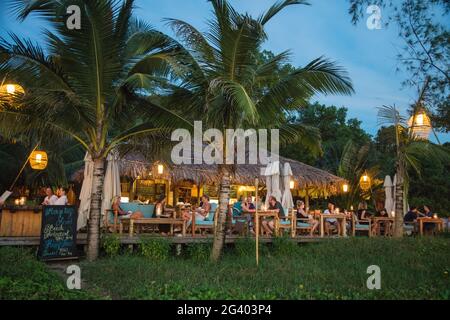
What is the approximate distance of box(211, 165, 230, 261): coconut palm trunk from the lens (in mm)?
8547

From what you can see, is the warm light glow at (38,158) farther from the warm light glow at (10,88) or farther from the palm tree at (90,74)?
the warm light glow at (10,88)

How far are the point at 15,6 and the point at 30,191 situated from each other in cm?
1367

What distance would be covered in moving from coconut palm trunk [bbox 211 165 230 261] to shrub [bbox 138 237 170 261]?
1059mm

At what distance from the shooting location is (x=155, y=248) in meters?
8.91

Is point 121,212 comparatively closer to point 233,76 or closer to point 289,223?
point 233,76

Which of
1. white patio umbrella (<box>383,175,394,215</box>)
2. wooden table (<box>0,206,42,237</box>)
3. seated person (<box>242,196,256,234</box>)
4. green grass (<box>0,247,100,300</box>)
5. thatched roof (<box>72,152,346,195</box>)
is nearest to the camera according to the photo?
green grass (<box>0,247,100,300</box>)

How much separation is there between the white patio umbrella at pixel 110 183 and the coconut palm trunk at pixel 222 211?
3625mm

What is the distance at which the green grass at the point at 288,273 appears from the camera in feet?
18.0

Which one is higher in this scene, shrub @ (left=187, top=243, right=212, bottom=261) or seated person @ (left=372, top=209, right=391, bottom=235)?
seated person @ (left=372, top=209, right=391, bottom=235)

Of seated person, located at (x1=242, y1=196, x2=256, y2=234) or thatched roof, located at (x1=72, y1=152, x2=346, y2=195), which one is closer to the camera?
seated person, located at (x1=242, y1=196, x2=256, y2=234)

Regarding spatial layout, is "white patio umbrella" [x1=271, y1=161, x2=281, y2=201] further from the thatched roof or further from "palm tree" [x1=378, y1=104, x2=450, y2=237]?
"palm tree" [x1=378, y1=104, x2=450, y2=237]

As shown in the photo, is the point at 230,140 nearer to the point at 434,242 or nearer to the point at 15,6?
the point at 15,6

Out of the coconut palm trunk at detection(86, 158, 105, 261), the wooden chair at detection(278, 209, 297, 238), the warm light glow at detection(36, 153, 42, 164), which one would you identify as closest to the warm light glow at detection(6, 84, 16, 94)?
the coconut palm trunk at detection(86, 158, 105, 261)

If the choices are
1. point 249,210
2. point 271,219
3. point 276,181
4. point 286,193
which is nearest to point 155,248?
point 249,210
